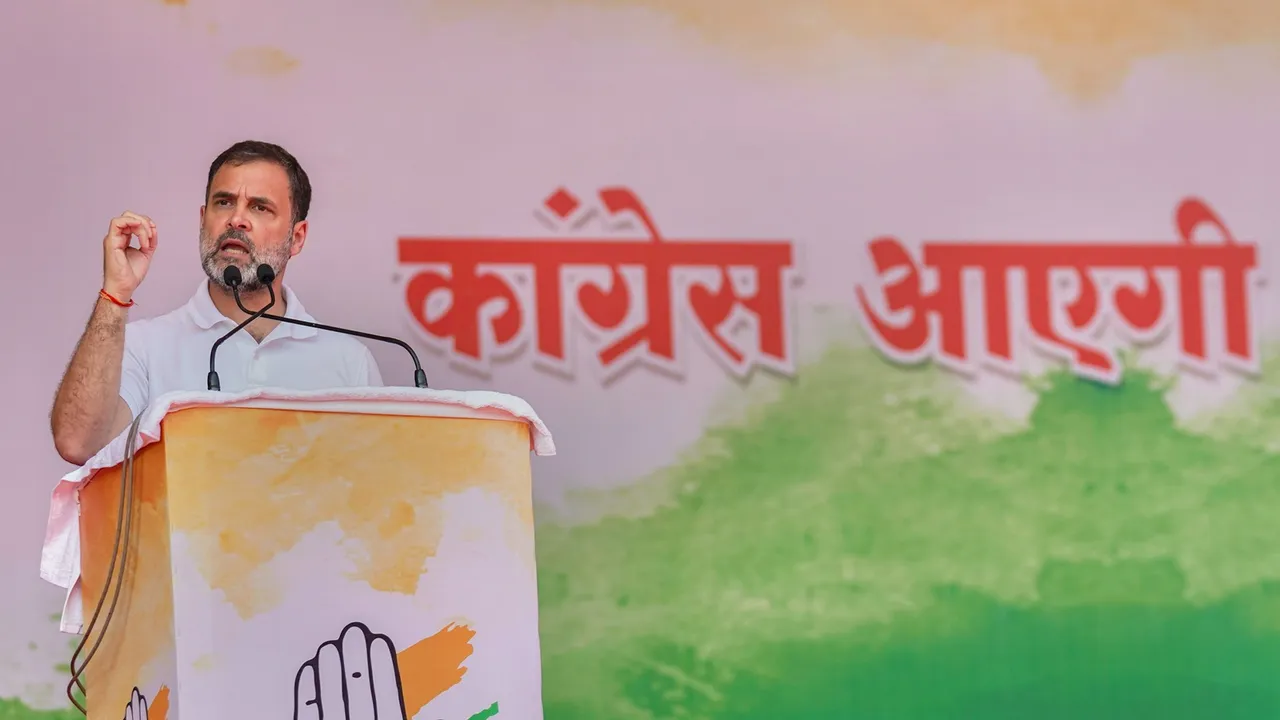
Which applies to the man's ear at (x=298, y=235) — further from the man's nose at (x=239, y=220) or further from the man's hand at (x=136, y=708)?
the man's hand at (x=136, y=708)

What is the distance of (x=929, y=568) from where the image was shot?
3.45 meters

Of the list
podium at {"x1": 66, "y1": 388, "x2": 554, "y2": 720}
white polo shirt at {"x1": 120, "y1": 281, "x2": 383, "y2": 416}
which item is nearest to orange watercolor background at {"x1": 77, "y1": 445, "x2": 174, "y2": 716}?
podium at {"x1": 66, "y1": 388, "x2": 554, "y2": 720}

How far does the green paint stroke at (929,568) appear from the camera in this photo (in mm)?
3285

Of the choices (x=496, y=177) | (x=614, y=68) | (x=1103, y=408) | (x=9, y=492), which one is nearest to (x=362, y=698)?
(x=9, y=492)

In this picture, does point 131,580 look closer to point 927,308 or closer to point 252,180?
point 252,180

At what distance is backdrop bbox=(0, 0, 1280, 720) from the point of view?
10.4 feet

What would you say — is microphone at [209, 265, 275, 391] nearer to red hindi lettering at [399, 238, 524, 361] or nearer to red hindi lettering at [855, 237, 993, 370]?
red hindi lettering at [399, 238, 524, 361]

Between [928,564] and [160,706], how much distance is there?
79.9 inches

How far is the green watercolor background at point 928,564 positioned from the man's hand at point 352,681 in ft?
4.34

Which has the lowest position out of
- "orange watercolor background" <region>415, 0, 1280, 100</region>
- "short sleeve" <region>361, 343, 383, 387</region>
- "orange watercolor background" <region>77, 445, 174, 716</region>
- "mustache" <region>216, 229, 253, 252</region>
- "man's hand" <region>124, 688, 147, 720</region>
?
"man's hand" <region>124, 688, 147, 720</region>

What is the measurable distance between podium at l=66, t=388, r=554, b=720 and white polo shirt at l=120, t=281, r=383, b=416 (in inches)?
24.1

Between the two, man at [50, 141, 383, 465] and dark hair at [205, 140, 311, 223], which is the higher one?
dark hair at [205, 140, 311, 223]

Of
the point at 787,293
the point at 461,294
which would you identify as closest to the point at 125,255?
the point at 461,294

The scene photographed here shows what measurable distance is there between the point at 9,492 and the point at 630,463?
1.28m
